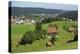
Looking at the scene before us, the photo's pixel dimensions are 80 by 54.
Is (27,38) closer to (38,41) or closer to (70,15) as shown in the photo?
(38,41)

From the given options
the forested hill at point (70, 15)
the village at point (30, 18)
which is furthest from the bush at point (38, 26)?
the forested hill at point (70, 15)

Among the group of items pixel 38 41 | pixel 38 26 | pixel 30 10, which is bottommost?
pixel 38 41

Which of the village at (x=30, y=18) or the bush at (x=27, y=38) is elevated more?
the village at (x=30, y=18)

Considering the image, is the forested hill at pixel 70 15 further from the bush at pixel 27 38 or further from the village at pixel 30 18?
the bush at pixel 27 38

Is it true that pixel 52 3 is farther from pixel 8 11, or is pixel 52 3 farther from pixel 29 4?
pixel 8 11

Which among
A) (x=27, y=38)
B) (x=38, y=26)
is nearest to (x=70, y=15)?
(x=38, y=26)

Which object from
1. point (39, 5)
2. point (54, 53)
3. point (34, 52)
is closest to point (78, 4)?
point (39, 5)

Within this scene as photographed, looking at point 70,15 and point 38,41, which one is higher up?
point 70,15

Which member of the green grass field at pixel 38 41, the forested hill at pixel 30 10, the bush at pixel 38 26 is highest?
the forested hill at pixel 30 10
